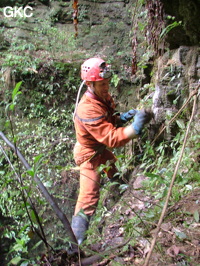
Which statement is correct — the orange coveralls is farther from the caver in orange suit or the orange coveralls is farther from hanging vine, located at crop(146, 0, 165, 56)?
hanging vine, located at crop(146, 0, 165, 56)

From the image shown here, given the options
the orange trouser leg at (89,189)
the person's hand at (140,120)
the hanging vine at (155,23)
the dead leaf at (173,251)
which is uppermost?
the hanging vine at (155,23)

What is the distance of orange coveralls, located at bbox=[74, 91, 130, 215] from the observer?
306 centimetres

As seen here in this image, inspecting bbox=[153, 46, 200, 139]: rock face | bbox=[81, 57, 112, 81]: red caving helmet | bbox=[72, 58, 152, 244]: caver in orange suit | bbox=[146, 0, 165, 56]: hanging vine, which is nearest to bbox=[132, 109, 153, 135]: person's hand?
bbox=[72, 58, 152, 244]: caver in orange suit

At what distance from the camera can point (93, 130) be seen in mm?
3135

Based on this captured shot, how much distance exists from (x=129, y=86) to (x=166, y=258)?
14.8 ft

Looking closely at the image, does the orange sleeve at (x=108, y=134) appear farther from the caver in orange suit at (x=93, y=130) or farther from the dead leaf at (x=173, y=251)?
the dead leaf at (x=173, y=251)

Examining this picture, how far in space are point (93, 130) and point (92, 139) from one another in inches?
15.5

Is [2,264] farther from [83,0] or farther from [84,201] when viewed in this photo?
[83,0]

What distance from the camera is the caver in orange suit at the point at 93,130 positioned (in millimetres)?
3018

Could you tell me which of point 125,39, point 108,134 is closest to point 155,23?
point 108,134

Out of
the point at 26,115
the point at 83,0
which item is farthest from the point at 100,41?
the point at 26,115

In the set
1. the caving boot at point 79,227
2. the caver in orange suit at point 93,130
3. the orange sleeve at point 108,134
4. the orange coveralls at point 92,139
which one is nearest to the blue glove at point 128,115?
the caver in orange suit at point 93,130

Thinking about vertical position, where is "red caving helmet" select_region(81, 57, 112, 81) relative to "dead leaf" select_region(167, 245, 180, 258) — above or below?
above

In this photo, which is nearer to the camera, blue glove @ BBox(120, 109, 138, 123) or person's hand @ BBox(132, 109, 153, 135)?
person's hand @ BBox(132, 109, 153, 135)
